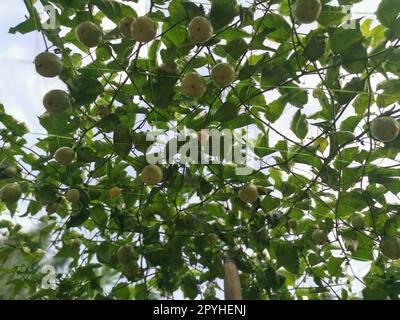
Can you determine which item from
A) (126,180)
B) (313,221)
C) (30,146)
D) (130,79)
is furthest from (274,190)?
(30,146)

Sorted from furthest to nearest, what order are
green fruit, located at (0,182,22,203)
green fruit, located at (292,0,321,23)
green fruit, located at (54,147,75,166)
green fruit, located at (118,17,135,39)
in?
green fruit, located at (0,182,22,203) < green fruit, located at (54,147,75,166) < green fruit, located at (118,17,135,39) < green fruit, located at (292,0,321,23)

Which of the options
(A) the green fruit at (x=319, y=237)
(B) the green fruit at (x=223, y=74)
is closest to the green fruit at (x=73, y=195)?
(B) the green fruit at (x=223, y=74)

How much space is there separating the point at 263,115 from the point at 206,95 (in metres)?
0.23

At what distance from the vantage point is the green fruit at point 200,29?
1108 mm

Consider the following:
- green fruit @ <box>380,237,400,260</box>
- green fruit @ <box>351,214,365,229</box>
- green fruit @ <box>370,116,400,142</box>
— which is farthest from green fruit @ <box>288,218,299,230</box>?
green fruit @ <box>370,116,400,142</box>

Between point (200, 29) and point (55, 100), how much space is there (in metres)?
0.44

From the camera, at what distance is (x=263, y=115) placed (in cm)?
143

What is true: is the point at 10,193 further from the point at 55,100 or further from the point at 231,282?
the point at 231,282

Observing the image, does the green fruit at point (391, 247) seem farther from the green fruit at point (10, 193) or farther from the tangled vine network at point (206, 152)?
the green fruit at point (10, 193)

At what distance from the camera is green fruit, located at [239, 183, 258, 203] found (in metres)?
1.42

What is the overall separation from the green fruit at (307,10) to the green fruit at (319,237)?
77 cm

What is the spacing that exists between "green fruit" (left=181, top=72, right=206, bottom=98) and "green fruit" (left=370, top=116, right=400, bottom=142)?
0.49 meters

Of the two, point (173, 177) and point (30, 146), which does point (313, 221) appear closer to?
point (173, 177)

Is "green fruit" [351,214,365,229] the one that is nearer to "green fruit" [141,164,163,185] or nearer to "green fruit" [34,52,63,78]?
"green fruit" [141,164,163,185]
